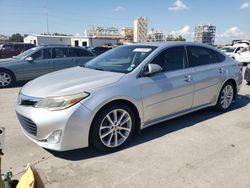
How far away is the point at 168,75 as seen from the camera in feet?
13.7

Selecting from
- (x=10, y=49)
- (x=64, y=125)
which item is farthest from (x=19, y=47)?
(x=64, y=125)

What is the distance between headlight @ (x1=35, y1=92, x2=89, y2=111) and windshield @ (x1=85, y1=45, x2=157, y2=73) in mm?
983

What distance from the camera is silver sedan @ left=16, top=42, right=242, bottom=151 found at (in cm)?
319

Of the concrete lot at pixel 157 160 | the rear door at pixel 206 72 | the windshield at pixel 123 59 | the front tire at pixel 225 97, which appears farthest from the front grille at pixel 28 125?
the front tire at pixel 225 97

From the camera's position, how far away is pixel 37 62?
9203 millimetres

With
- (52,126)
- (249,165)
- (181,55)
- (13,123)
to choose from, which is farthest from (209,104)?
(13,123)

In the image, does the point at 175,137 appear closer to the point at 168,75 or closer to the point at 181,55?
the point at 168,75

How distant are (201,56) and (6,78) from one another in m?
6.78

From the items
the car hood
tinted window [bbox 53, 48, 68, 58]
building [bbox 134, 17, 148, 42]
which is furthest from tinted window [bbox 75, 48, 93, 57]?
Answer: building [bbox 134, 17, 148, 42]

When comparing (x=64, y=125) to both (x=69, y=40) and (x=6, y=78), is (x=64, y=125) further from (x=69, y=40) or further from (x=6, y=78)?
(x=69, y=40)

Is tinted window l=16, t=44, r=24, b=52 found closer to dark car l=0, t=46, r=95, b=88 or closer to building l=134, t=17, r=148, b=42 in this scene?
dark car l=0, t=46, r=95, b=88

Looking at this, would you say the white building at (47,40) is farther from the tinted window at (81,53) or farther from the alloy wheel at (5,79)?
the alloy wheel at (5,79)

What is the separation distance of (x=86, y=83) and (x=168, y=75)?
142 cm

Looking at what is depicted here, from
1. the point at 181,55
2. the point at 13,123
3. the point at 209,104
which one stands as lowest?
the point at 13,123
